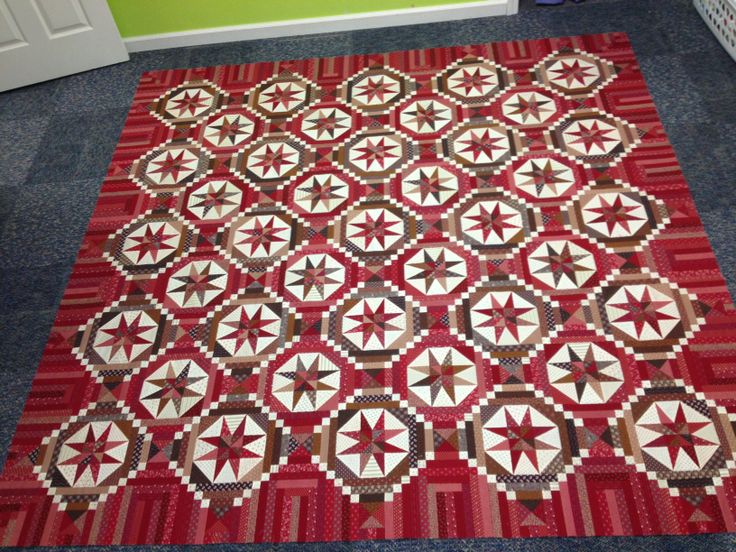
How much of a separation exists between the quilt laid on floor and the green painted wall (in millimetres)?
465

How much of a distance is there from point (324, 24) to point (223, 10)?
46 centimetres

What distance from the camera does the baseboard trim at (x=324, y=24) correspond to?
3.32 meters

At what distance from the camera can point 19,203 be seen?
2.81 meters

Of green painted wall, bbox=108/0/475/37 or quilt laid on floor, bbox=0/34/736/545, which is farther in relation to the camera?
green painted wall, bbox=108/0/475/37

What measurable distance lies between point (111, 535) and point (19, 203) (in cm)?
148

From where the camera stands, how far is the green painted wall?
10.9 feet

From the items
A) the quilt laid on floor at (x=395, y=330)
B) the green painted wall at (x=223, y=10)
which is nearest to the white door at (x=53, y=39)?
the green painted wall at (x=223, y=10)

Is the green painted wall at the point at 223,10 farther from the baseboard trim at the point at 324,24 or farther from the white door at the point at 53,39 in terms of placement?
the white door at the point at 53,39

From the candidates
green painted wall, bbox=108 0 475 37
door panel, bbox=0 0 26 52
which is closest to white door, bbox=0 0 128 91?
door panel, bbox=0 0 26 52

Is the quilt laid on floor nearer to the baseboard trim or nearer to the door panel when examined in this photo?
the baseboard trim

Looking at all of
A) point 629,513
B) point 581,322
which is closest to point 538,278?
point 581,322

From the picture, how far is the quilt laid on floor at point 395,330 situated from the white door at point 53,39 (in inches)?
19.6

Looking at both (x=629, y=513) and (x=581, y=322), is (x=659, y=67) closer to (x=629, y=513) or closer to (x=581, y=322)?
(x=581, y=322)

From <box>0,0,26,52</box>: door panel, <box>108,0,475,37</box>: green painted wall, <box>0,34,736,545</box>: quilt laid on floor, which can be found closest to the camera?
<box>0,34,736,545</box>: quilt laid on floor
